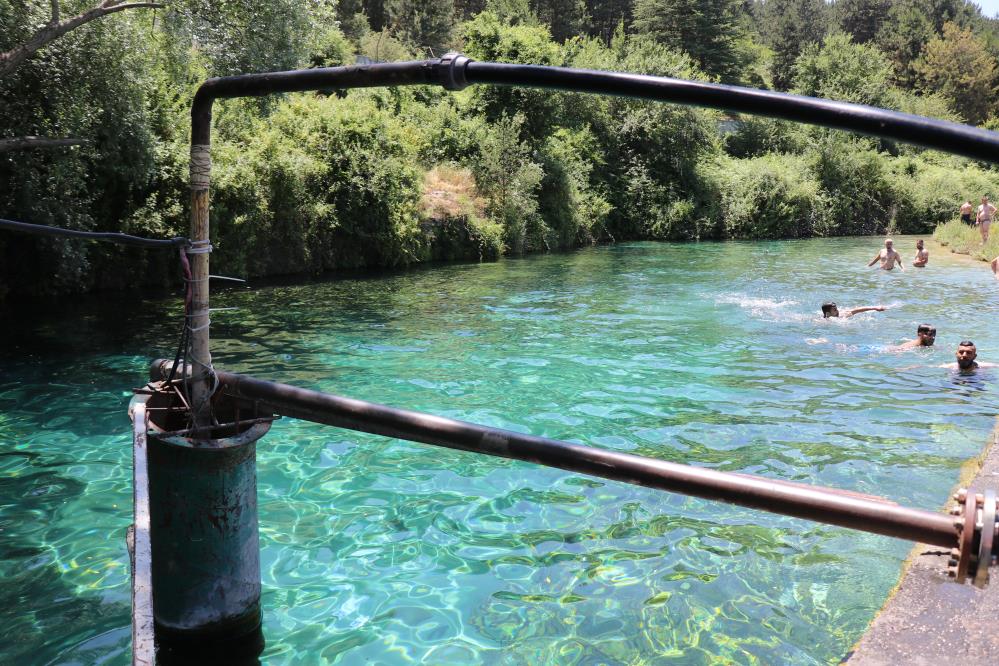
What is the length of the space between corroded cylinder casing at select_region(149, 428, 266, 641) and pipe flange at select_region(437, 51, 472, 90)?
179 centimetres

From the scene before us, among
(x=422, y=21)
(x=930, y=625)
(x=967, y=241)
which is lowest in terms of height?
(x=930, y=625)

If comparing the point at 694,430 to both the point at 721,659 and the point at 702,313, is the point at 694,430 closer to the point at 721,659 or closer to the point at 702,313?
the point at 721,659

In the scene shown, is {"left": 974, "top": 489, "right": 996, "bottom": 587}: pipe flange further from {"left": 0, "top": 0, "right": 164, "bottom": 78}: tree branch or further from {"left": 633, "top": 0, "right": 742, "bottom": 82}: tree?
{"left": 633, "top": 0, "right": 742, "bottom": 82}: tree

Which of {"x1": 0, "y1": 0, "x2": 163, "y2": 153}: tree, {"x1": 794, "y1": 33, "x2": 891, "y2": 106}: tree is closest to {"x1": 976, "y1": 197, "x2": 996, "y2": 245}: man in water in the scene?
{"x1": 0, "y1": 0, "x2": 163, "y2": 153}: tree

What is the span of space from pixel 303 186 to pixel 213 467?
17.9m

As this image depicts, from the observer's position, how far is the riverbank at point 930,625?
3846 mm

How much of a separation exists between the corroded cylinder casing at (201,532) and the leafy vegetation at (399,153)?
9.24m

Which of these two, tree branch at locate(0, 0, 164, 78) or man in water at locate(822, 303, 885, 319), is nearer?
tree branch at locate(0, 0, 164, 78)

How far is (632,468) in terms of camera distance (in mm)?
2322

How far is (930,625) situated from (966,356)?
7664mm

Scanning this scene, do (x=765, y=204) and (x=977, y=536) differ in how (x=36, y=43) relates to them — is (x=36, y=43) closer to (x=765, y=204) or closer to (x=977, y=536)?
(x=977, y=536)

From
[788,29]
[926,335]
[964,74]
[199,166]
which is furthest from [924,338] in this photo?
[788,29]

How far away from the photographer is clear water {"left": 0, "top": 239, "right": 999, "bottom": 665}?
4648 mm

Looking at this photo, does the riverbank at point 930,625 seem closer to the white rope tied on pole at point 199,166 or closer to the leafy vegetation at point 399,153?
the white rope tied on pole at point 199,166
